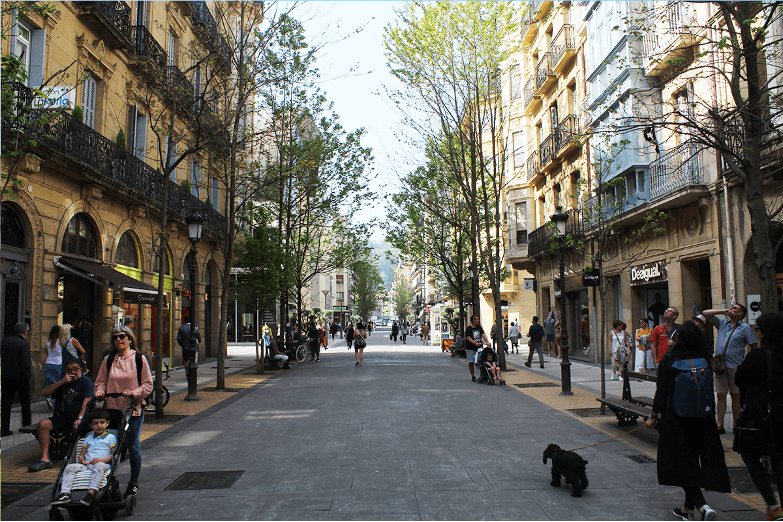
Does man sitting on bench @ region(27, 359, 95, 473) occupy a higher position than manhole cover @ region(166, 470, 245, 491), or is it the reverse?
man sitting on bench @ region(27, 359, 95, 473)

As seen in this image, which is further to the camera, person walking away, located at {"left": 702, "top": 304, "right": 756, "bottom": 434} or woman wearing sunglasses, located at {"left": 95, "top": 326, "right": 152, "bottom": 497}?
person walking away, located at {"left": 702, "top": 304, "right": 756, "bottom": 434}

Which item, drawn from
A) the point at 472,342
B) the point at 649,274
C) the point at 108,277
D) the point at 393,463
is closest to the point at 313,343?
the point at 472,342

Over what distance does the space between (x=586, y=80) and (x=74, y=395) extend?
20.9 metres

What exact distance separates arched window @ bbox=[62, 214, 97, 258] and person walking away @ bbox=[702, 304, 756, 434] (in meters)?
14.8

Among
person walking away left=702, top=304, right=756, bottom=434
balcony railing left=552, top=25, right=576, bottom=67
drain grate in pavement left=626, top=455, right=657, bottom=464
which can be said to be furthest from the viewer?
balcony railing left=552, top=25, right=576, bottom=67

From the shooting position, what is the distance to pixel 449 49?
21.2m

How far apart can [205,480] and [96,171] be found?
1141cm

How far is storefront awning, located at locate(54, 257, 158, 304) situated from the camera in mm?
14516

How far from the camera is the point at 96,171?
15.4 meters

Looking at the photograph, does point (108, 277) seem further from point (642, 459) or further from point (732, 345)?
point (732, 345)

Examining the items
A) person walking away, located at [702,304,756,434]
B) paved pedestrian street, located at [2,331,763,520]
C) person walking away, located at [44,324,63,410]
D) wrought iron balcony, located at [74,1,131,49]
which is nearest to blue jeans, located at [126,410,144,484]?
paved pedestrian street, located at [2,331,763,520]

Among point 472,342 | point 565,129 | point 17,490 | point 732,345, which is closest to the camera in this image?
point 17,490

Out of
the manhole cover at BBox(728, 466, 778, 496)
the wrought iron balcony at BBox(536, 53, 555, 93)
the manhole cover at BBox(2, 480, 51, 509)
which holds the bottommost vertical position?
the manhole cover at BBox(728, 466, 778, 496)

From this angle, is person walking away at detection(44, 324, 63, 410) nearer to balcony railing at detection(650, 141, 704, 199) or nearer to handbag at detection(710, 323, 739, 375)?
handbag at detection(710, 323, 739, 375)
